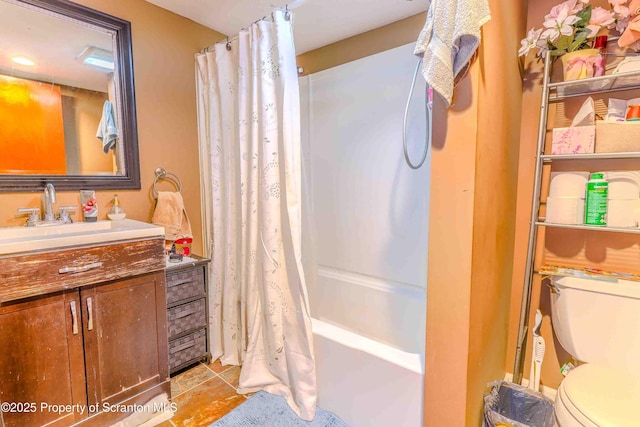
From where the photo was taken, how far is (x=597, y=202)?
1281 mm

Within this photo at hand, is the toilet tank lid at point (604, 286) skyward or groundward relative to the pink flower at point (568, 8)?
groundward

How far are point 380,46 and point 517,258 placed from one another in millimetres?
1730

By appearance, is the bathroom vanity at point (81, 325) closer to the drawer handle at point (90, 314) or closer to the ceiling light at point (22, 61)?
the drawer handle at point (90, 314)

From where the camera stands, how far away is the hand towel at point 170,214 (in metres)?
1.93

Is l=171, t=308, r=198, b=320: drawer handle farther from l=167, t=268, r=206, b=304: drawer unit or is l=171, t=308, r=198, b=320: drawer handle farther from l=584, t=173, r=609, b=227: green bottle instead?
l=584, t=173, r=609, b=227: green bottle

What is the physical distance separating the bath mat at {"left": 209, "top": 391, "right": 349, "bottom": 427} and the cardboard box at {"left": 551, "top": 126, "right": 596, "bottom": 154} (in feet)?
5.54

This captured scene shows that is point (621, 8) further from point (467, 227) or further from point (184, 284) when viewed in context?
point (184, 284)

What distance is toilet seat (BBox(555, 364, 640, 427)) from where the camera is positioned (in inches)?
35.6

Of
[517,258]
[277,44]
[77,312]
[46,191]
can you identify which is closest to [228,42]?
[277,44]

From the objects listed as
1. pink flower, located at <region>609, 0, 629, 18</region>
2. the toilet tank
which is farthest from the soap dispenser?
pink flower, located at <region>609, 0, 629, 18</region>

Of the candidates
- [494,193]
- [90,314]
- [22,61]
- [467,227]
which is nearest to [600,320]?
[494,193]

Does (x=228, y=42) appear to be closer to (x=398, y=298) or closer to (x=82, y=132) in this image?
(x=82, y=132)

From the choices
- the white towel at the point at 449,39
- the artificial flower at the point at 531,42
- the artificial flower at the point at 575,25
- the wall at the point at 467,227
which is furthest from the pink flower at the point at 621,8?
the white towel at the point at 449,39

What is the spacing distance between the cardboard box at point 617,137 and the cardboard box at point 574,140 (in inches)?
0.9
